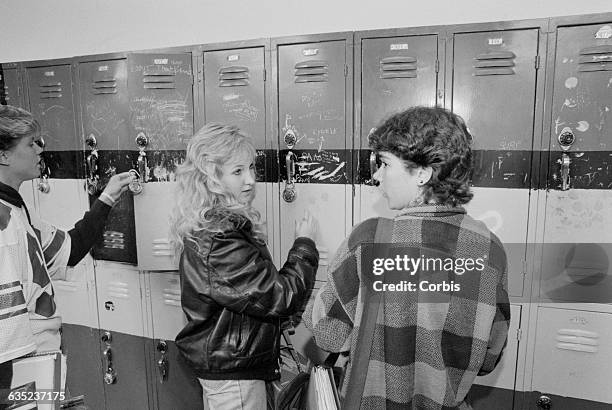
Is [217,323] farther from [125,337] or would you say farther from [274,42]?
[125,337]

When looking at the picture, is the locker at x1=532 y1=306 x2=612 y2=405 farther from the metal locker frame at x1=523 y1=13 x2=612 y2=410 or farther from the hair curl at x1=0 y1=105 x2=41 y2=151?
the hair curl at x1=0 y1=105 x2=41 y2=151

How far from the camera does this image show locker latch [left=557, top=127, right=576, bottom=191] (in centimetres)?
218

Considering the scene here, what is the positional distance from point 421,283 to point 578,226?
1.46 metres

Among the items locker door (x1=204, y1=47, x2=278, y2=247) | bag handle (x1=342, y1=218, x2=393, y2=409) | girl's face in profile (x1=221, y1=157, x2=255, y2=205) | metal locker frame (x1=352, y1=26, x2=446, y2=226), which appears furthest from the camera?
locker door (x1=204, y1=47, x2=278, y2=247)

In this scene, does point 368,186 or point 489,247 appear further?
point 368,186

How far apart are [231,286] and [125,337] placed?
6.49ft

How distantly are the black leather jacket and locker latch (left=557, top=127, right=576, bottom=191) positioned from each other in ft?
4.09

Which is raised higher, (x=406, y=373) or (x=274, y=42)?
(x=274, y=42)

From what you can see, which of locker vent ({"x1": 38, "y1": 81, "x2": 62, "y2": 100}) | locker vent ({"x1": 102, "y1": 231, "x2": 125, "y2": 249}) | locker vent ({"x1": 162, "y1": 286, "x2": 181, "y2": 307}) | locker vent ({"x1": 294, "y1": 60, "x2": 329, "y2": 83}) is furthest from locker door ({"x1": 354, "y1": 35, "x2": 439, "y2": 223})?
locker vent ({"x1": 38, "y1": 81, "x2": 62, "y2": 100})

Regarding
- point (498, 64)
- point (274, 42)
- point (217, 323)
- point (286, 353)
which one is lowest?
point (286, 353)

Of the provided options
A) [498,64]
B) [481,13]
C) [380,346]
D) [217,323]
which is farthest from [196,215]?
[481,13]

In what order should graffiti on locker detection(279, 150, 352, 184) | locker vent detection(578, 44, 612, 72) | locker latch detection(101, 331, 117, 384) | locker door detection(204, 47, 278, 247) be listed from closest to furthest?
1. locker vent detection(578, 44, 612, 72)
2. graffiti on locker detection(279, 150, 352, 184)
3. locker door detection(204, 47, 278, 247)
4. locker latch detection(101, 331, 117, 384)

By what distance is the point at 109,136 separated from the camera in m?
3.11

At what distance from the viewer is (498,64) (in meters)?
2.24
